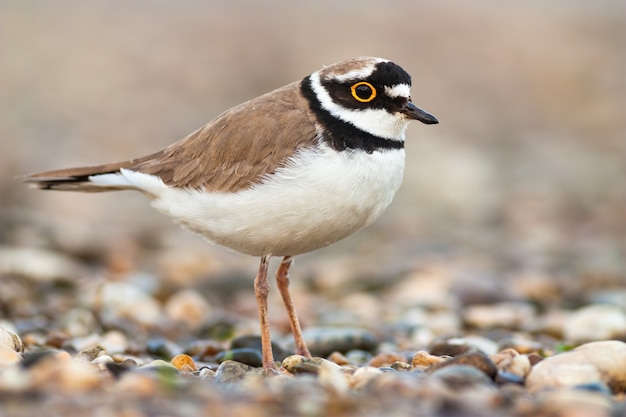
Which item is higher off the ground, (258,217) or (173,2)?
(173,2)

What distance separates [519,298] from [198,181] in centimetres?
442

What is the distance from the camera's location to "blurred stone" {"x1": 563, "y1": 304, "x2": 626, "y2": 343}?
767cm

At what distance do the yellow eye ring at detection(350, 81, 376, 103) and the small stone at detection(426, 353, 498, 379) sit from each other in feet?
6.68

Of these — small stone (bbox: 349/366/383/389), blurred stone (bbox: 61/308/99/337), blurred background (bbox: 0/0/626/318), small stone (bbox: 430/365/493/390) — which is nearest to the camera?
small stone (bbox: 430/365/493/390)

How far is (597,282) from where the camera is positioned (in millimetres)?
10391

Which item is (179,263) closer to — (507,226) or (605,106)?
(507,226)

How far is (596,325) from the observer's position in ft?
25.6

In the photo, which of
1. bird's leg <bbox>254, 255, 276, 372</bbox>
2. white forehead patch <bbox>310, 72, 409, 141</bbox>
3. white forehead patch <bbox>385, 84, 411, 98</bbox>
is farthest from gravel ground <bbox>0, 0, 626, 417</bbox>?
white forehead patch <bbox>385, 84, 411, 98</bbox>

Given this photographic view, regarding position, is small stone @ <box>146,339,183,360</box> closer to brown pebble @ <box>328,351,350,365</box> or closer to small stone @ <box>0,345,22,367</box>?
brown pebble @ <box>328,351,350,365</box>

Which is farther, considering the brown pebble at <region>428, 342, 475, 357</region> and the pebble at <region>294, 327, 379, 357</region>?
the pebble at <region>294, 327, 379, 357</region>

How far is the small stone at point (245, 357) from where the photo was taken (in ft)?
20.4

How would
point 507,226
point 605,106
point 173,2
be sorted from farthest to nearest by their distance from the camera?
point 173,2, point 605,106, point 507,226

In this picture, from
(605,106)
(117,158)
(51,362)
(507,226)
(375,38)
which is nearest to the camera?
(51,362)

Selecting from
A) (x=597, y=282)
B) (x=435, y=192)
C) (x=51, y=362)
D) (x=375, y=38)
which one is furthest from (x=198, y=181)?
(x=375, y=38)
